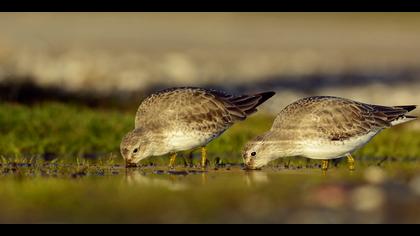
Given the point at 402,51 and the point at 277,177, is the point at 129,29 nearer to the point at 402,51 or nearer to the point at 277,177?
the point at 402,51

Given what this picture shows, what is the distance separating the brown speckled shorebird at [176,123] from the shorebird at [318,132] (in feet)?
3.36

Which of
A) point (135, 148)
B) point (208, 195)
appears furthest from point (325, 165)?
point (208, 195)

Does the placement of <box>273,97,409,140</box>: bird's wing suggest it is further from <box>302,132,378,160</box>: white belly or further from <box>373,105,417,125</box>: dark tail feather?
<box>302,132,378,160</box>: white belly

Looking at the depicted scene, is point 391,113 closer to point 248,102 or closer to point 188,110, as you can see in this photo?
point 248,102

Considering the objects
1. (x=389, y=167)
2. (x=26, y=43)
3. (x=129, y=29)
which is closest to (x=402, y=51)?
(x=129, y=29)

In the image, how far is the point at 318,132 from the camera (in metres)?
17.9

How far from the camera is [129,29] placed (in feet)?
121

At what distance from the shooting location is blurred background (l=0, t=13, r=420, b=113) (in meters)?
27.0

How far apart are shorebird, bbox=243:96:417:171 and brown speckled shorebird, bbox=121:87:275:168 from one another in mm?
1023

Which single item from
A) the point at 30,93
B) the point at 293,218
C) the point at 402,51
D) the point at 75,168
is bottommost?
the point at 293,218

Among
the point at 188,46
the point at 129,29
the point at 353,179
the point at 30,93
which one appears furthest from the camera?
the point at 129,29

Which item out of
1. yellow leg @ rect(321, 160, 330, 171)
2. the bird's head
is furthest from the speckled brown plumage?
yellow leg @ rect(321, 160, 330, 171)

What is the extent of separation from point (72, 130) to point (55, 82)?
220 inches

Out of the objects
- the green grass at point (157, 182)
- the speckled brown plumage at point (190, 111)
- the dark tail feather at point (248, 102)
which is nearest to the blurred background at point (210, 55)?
the green grass at point (157, 182)
